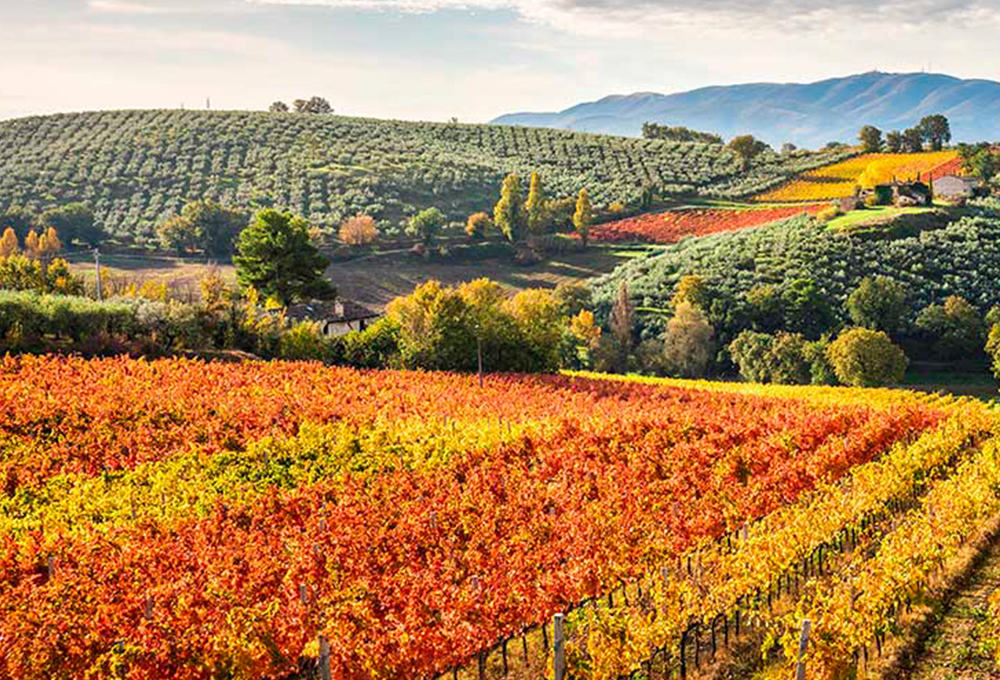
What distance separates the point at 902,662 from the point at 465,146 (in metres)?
140

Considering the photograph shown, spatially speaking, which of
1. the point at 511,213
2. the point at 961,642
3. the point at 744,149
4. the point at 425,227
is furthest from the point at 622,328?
the point at 744,149

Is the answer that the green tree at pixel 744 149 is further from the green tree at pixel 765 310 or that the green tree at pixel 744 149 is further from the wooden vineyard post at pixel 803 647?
the wooden vineyard post at pixel 803 647

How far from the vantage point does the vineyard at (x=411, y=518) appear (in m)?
15.0

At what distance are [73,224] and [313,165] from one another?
35.2 metres

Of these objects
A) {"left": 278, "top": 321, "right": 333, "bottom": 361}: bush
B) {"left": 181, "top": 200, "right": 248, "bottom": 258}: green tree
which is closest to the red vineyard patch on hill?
{"left": 181, "top": 200, "right": 248, "bottom": 258}: green tree

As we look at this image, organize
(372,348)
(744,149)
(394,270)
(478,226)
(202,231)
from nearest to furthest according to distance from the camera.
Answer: (372,348) → (394,270) → (202,231) → (478,226) → (744,149)

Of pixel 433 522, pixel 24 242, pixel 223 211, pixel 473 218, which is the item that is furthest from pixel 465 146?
pixel 433 522

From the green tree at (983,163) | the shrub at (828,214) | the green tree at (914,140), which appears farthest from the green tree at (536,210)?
the green tree at (914,140)

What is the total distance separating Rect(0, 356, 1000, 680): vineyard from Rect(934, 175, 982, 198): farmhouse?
67.9 metres

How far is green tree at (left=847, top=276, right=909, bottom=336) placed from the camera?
69.2m

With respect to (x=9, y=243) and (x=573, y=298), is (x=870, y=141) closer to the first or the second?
(x=573, y=298)

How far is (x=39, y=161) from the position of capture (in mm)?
120125

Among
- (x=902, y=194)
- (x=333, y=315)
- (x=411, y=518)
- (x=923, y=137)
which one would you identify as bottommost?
(x=411, y=518)

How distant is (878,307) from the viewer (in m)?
69.2
